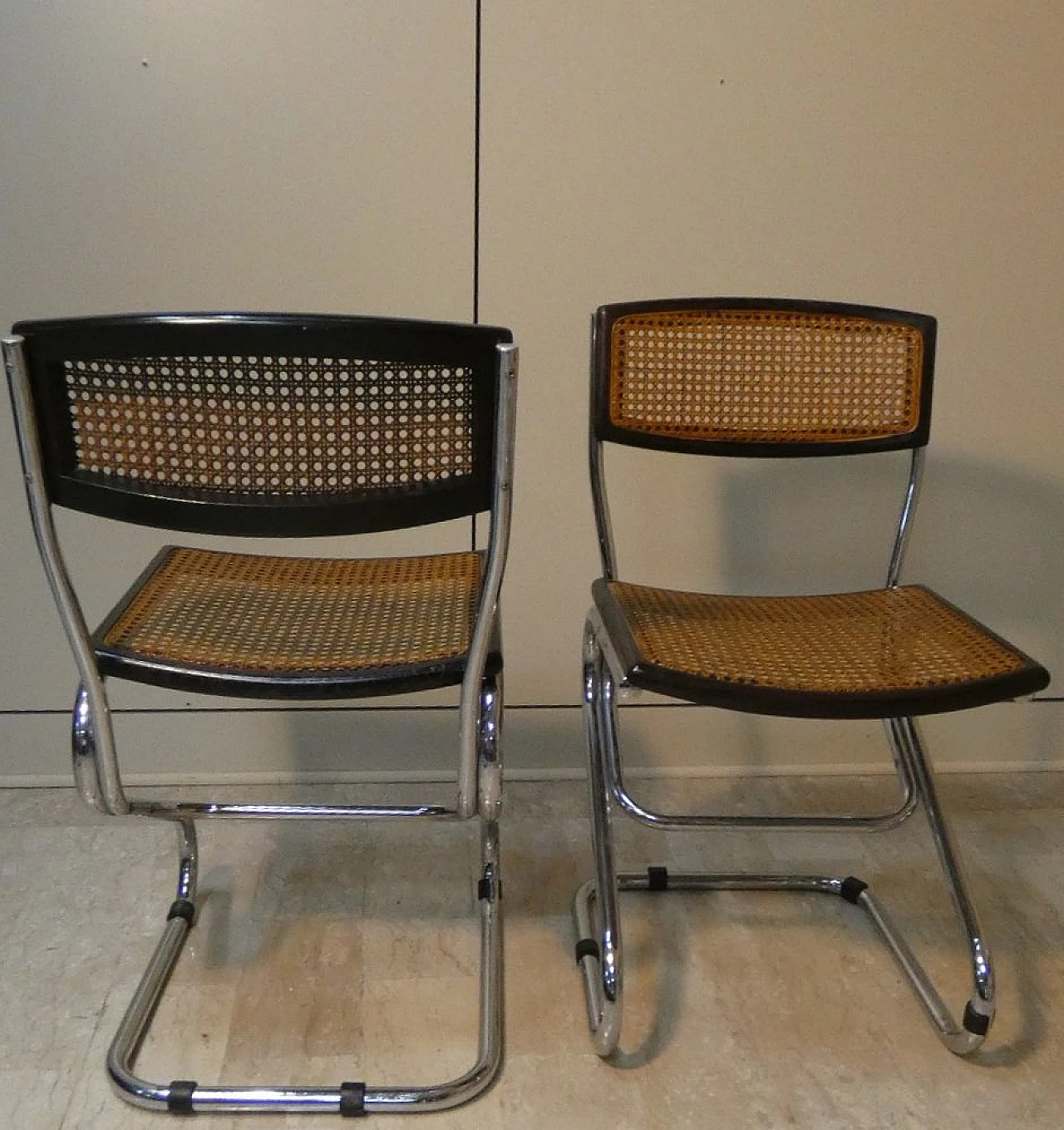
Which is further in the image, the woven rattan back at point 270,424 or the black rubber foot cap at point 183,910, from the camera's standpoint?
the black rubber foot cap at point 183,910

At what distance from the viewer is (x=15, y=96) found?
1568 millimetres

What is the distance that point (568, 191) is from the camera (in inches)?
65.1

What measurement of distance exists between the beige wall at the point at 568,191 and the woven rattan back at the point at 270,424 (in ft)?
2.47

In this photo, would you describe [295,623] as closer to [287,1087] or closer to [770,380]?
[287,1087]

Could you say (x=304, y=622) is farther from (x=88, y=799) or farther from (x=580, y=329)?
(x=580, y=329)

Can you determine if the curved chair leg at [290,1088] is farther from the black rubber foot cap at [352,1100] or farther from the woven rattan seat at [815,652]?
the woven rattan seat at [815,652]

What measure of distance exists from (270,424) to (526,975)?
87 cm

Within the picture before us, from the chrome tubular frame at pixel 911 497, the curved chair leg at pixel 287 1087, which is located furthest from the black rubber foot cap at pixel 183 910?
the chrome tubular frame at pixel 911 497

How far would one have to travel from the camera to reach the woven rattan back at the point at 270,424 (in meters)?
0.92

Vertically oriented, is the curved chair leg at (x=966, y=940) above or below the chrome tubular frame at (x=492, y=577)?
below

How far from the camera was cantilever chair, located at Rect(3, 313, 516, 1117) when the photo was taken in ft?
3.03

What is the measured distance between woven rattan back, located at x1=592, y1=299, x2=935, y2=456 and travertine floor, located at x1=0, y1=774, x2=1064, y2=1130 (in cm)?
70

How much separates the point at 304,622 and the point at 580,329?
A: 0.74 m

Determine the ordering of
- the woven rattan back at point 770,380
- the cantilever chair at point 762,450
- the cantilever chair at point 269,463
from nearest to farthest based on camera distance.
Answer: the cantilever chair at point 269,463, the cantilever chair at point 762,450, the woven rattan back at point 770,380
